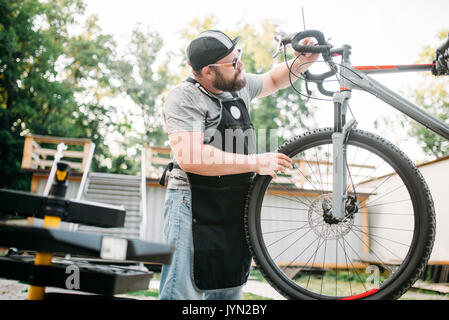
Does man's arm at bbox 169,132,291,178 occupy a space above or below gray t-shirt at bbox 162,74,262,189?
below

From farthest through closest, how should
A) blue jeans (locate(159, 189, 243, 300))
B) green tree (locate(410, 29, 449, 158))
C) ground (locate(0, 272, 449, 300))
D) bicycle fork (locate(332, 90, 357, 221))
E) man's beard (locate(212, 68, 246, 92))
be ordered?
green tree (locate(410, 29, 449, 158))
ground (locate(0, 272, 449, 300))
man's beard (locate(212, 68, 246, 92))
blue jeans (locate(159, 189, 243, 300))
bicycle fork (locate(332, 90, 357, 221))

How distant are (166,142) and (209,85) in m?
16.1

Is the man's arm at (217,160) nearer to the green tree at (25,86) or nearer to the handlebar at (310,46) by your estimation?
the handlebar at (310,46)

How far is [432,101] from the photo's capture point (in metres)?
14.8

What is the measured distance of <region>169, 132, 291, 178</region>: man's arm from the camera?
1.34m

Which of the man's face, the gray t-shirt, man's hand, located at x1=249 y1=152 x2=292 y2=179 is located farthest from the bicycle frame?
the gray t-shirt

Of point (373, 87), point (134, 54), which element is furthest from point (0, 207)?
point (134, 54)

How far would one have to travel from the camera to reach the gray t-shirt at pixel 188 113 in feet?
4.66

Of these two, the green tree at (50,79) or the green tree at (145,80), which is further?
the green tree at (145,80)

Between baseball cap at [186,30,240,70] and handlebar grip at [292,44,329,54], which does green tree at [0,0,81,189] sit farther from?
handlebar grip at [292,44,329,54]

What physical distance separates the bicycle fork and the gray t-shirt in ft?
1.63

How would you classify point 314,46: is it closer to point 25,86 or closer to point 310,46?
point 310,46

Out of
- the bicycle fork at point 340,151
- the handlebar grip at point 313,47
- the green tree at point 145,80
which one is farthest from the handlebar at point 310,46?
the green tree at point 145,80

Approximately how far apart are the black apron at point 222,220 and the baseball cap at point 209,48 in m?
0.12
